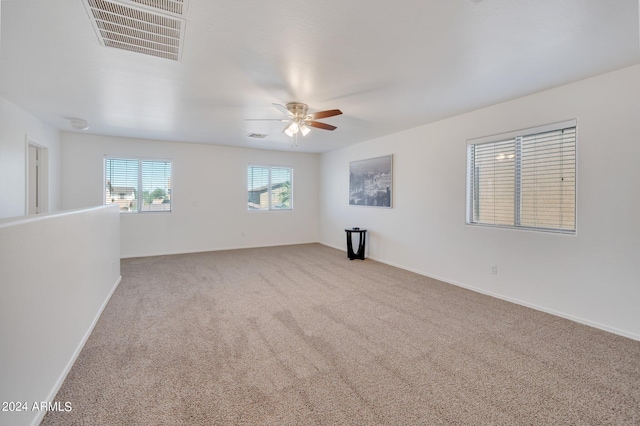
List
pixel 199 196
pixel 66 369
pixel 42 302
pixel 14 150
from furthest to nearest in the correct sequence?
pixel 199 196
pixel 14 150
pixel 66 369
pixel 42 302

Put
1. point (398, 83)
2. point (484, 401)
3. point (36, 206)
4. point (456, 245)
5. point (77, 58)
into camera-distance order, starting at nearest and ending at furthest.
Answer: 1. point (484, 401)
2. point (77, 58)
3. point (398, 83)
4. point (456, 245)
5. point (36, 206)

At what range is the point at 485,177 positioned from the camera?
13.0ft

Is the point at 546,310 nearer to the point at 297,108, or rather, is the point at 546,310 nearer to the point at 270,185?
the point at 297,108

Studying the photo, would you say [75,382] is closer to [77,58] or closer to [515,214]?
[77,58]

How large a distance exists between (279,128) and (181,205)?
3173 millimetres

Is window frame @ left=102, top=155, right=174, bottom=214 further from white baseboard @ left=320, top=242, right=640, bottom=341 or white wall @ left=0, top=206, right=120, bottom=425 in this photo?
white baseboard @ left=320, top=242, right=640, bottom=341

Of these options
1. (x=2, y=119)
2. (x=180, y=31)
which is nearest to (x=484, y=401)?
(x=180, y=31)

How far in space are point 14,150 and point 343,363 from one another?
5021mm

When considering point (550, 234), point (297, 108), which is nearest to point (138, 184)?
point (297, 108)

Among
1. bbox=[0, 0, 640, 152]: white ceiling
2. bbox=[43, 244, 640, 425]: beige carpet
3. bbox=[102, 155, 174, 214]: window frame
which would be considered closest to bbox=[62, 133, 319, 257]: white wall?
bbox=[102, 155, 174, 214]: window frame

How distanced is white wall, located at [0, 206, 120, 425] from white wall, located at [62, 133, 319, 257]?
3.55 meters

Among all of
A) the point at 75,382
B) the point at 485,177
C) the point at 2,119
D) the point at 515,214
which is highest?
the point at 2,119

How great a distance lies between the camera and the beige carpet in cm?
170

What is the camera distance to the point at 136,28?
6.72 feet
